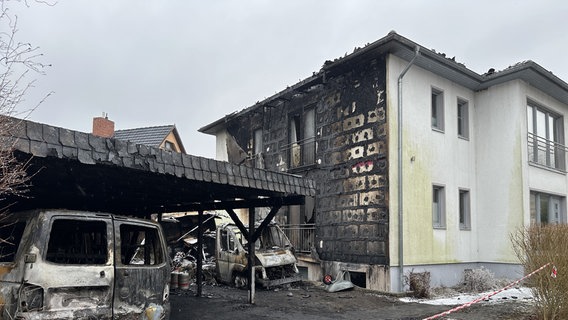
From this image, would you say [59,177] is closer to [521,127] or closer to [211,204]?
[211,204]

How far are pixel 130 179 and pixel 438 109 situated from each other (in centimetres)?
1128

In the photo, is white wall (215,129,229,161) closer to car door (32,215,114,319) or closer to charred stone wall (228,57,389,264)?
charred stone wall (228,57,389,264)

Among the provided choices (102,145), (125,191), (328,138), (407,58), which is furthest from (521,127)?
(102,145)

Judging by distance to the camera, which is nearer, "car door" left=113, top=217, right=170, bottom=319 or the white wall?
"car door" left=113, top=217, right=170, bottom=319

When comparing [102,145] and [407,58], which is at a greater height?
[407,58]

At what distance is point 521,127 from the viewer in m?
15.7

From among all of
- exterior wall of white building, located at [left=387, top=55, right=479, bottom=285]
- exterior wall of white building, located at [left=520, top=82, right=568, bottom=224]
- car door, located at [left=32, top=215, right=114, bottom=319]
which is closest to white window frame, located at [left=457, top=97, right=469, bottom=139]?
exterior wall of white building, located at [left=387, top=55, right=479, bottom=285]

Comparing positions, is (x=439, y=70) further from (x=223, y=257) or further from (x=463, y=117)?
(x=223, y=257)

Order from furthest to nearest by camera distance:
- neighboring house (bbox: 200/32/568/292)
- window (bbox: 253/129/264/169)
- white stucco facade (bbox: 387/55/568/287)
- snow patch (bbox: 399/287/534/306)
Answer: window (bbox: 253/129/264/169), white stucco facade (bbox: 387/55/568/287), neighboring house (bbox: 200/32/568/292), snow patch (bbox: 399/287/534/306)

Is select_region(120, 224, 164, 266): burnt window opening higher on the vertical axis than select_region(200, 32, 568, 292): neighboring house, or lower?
lower

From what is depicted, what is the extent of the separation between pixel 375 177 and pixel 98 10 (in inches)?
387

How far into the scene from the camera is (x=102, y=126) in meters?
26.5

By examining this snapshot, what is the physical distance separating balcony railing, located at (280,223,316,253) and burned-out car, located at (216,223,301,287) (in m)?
1.80

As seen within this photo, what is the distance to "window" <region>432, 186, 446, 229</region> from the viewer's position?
50.4ft
